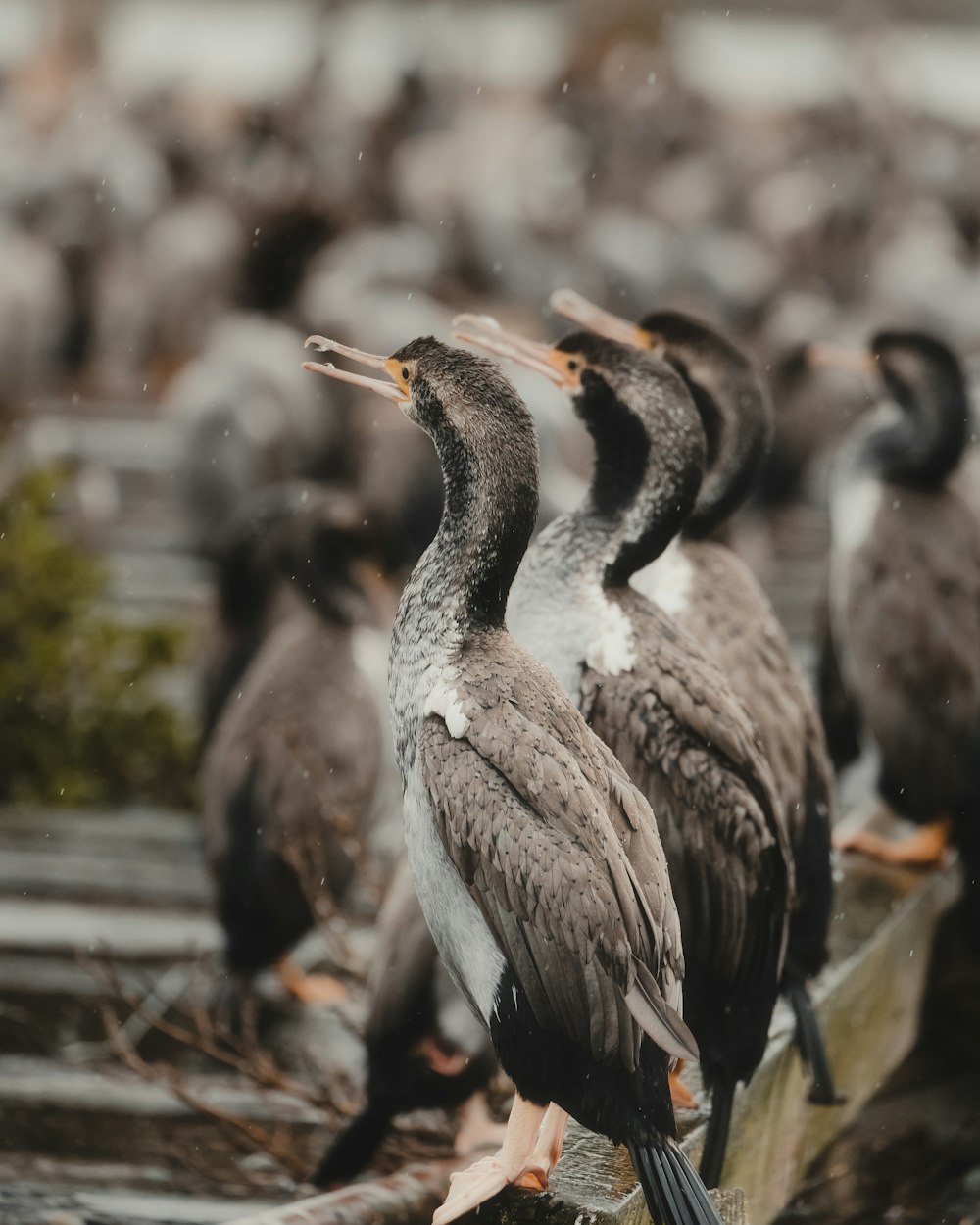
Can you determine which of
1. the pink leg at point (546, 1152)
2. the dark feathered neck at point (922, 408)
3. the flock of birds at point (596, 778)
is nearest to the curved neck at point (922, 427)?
the dark feathered neck at point (922, 408)

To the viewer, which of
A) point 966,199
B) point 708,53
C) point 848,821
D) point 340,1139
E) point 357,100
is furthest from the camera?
point 708,53

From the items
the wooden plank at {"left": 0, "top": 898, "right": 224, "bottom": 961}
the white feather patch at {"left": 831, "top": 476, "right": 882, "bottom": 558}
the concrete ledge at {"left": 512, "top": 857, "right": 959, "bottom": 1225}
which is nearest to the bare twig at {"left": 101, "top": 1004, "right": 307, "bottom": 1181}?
the concrete ledge at {"left": 512, "top": 857, "right": 959, "bottom": 1225}

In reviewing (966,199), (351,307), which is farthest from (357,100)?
(351,307)

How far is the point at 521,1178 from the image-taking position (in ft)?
10.3

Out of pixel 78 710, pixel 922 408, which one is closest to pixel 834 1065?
pixel 922 408

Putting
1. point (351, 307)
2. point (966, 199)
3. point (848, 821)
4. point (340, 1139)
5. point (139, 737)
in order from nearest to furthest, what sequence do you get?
point (340, 1139) → point (848, 821) → point (139, 737) → point (351, 307) → point (966, 199)

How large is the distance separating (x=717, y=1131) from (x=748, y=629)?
3.31 feet

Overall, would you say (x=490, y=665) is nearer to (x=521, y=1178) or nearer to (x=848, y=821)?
(x=521, y=1178)

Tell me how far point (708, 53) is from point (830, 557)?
34468 mm

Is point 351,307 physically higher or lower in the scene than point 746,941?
lower

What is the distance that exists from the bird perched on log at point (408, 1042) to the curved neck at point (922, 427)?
2.31 m

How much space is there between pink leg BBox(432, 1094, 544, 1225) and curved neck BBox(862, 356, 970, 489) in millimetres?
3173

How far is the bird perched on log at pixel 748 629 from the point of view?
3982 millimetres

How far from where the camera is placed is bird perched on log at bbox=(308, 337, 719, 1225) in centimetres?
294
